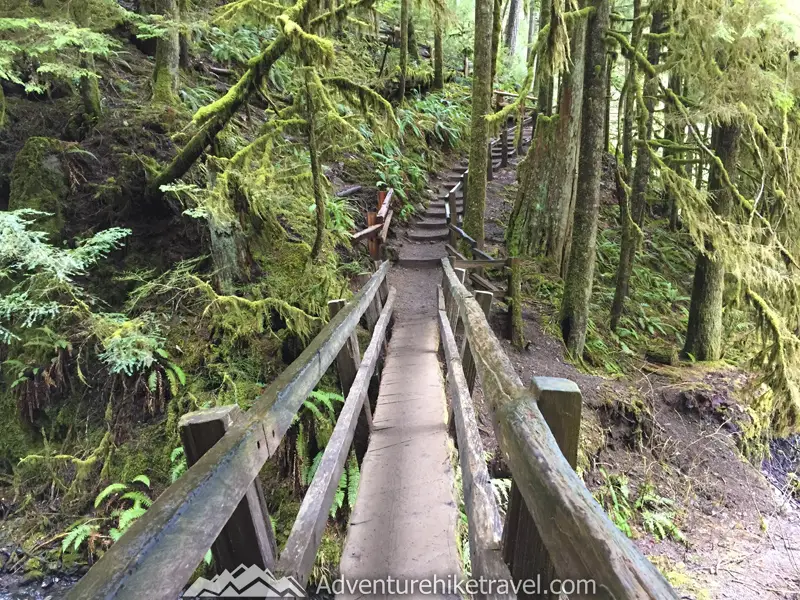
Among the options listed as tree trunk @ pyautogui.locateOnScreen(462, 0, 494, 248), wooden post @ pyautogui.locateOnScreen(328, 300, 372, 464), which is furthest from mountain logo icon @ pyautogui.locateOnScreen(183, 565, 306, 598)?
tree trunk @ pyautogui.locateOnScreen(462, 0, 494, 248)

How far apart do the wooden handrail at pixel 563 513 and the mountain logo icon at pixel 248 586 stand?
3.13ft

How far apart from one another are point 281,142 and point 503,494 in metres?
6.33

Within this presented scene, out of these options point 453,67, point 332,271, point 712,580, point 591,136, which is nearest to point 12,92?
point 332,271

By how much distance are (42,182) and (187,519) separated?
25.7 ft

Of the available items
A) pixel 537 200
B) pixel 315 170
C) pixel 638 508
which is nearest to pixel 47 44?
pixel 315 170

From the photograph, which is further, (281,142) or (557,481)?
(281,142)

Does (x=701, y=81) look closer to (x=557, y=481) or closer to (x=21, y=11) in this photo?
(x=557, y=481)

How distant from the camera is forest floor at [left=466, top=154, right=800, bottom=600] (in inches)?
244

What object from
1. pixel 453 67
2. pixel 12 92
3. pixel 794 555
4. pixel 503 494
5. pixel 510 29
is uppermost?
pixel 510 29

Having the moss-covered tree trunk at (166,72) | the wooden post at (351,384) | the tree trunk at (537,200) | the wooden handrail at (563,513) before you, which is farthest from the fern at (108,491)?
the tree trunk at (537,200)

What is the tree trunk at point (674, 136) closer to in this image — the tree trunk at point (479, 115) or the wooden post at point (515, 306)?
the wooden post at point (515, 306)

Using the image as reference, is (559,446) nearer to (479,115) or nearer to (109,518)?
A: (109,518)

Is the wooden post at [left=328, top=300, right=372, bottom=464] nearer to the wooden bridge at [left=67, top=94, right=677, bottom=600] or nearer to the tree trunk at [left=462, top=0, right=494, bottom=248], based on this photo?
the wooden bridge at [left=67, top=94, right=677, bottom=600]

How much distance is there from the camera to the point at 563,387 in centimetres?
187
